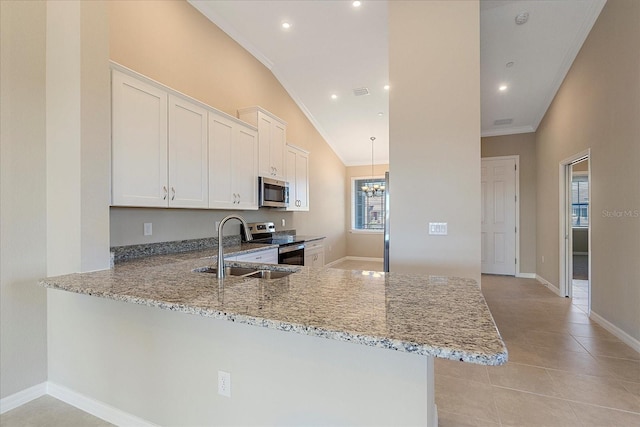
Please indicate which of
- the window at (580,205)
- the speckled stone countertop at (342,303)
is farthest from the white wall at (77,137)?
the window at (580,205)

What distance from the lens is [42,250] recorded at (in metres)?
2.07

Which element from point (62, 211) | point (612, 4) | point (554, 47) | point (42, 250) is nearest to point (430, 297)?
point (62, 211)

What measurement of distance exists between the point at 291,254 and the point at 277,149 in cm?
154

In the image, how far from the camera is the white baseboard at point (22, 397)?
195cm

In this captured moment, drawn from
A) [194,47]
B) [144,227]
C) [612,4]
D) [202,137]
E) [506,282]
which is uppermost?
[612,4]

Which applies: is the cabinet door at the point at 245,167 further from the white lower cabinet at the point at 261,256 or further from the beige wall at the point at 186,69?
the white lower cabinet at the point at 261,256

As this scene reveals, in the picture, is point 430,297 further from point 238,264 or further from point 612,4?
point 612,4

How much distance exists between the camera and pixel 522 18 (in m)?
3.53

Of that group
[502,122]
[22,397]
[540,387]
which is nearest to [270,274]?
[22,397]

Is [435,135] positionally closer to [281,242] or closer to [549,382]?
[549,382]

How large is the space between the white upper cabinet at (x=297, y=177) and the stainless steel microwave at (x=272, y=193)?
251 millimetres

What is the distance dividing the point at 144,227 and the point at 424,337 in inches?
108

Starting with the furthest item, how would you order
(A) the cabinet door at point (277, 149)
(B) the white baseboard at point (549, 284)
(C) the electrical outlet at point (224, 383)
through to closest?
(B) the white baseboard at point (549, 284) → (A) the cabinet door at point (277, 149) → (C) the electrical outlet at point (224, 383)

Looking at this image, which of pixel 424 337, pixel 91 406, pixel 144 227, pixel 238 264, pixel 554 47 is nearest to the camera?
pixel 424 337
